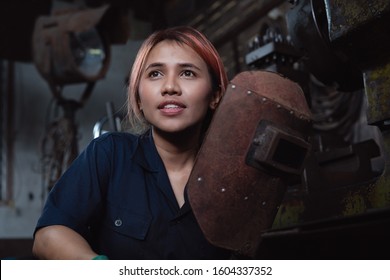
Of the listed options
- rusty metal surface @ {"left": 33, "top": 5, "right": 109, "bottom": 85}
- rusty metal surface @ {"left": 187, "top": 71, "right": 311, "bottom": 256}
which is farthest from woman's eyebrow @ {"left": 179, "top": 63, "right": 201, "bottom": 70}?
rusty metal surface @ {"left": 33, "top": 5, "right": 109, "bottom": 85}

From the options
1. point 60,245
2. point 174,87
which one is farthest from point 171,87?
point 60,245

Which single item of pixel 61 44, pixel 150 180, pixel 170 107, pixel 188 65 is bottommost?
pixel 150 180

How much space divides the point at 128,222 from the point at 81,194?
0.48 feet

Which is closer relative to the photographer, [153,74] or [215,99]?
[153,74]

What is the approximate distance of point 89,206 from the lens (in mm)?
1197

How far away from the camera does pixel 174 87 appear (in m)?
1.22

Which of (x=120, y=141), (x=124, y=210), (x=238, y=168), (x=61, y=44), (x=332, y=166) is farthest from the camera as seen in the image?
(x=61, y=44)

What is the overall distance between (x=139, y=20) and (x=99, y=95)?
3.42 ft

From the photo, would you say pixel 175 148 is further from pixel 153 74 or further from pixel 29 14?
pixel 29 14

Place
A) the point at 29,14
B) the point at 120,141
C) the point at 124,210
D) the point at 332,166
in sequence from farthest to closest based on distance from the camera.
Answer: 1. the point at 29,14
2. the point at 332,166
3. the point at 120,141
4. the point at 124,210

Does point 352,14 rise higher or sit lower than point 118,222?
higher
